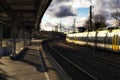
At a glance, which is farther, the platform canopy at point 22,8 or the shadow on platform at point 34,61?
the shadow on platform at point 34,61

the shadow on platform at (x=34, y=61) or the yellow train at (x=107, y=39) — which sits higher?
the yellow train at (x=107, y=39)

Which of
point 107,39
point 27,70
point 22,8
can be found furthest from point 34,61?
point 107,39

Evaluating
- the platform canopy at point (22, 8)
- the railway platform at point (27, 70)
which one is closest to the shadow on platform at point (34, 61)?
the railway platform at point (27, 70)

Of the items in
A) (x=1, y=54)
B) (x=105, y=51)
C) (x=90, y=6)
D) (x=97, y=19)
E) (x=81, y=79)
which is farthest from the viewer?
(x=97, y=19)

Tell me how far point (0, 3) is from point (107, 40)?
68.6ft

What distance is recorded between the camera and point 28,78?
1641cm

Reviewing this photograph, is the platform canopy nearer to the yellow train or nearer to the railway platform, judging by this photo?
the railway platform

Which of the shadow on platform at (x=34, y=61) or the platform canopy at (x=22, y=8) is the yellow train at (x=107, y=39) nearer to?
the shadow on platform at (x=34, y=61)

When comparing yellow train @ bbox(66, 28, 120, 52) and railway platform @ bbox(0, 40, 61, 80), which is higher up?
yellow train @ bbox(66, 28, 120, 52)

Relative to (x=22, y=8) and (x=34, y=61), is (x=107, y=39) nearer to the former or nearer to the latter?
(x=34, y=61)

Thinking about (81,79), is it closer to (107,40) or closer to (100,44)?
(107,40)

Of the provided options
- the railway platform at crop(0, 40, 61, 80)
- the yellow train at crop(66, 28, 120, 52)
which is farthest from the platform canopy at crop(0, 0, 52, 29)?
the yellow train at crop(66, 28, 120, 52)

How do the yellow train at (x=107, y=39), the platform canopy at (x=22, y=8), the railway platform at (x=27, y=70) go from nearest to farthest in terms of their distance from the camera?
the railway platform at (x=27, y=70), the platform canopy at (x=22, y=8), the yellow train at (x=107, y=39)

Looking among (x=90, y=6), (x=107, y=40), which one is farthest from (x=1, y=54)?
(x=90, y=6)
